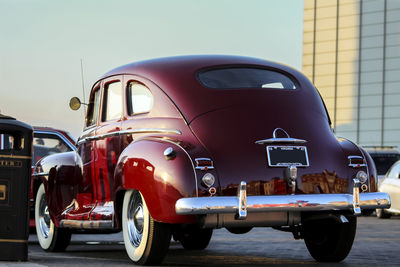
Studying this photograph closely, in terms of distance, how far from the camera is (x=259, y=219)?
764 centimetres

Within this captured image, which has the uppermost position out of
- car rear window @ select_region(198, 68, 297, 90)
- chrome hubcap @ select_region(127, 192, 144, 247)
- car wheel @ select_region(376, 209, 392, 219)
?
car rear window @ select_region(198, 68, 297, 90)

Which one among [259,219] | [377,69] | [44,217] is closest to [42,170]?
[44,217]

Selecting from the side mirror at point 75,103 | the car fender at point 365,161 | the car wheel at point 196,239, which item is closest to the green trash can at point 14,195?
the side mirror at point 75,103

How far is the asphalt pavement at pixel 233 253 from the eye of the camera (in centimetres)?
873

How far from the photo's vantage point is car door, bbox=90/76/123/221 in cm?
883

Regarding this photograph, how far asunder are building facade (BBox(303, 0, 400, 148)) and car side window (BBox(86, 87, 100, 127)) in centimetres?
7977

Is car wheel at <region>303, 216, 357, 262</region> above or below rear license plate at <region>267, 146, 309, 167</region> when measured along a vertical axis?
below

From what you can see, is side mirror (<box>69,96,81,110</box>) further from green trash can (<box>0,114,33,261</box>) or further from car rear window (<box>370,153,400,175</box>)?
car rear window (<box>370,153,400,175</box>)

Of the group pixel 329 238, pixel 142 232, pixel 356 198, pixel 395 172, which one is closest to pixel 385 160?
pixel 395 172

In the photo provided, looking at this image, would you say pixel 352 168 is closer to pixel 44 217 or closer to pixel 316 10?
pixel 44 217

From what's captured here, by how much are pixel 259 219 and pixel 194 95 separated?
1.37 metres

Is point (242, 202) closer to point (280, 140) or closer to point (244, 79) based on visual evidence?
point (280, 140)

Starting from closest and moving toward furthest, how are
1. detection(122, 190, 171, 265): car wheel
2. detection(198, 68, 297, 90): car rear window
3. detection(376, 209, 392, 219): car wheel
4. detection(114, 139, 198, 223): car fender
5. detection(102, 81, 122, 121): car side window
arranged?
1. detection(114, 139, 198, 223): car fender
2. detection(122, 190, 171, 265): car wheel
3. detection(198, 68, 297, 90): car rear window
4. detection(102, 81, 122, 121): car side window
5. detection(376, 209, 392, 219): car wheel

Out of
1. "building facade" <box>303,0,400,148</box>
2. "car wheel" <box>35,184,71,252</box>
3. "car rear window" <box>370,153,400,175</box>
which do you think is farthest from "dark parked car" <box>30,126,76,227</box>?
"building facade" <box>303,0,400,148</box>
